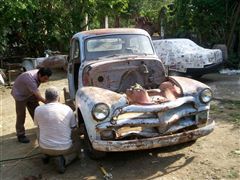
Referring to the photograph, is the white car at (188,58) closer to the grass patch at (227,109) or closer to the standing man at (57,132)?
the grass patch at (227,109)

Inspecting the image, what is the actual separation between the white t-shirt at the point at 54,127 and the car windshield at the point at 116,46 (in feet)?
6.22

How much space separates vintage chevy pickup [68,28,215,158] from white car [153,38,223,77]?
540cm

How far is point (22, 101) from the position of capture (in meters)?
7.53

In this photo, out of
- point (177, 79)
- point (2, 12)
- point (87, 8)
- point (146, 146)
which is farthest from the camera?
point (87, 8)

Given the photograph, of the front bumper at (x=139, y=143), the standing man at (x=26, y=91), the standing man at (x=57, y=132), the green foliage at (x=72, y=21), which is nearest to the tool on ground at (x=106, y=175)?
the front bumper at (x=139, y=143)

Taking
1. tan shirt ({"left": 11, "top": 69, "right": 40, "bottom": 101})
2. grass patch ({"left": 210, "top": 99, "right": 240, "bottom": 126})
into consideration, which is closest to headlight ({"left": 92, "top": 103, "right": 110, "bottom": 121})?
tan shirt ({"left": 11, "top": 69, "right": 40, "bottom": 101})

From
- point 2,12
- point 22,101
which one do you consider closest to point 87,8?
point 2,12

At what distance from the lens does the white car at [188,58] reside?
1258cm

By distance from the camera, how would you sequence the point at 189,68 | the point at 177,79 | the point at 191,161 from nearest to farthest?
1. the point at 191,161
2. the point at 177,79
3. the point at 189,68

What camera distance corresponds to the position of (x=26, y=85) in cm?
732

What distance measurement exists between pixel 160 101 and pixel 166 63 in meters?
7.30

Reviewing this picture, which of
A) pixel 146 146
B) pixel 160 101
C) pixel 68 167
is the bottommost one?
pixel 68 167

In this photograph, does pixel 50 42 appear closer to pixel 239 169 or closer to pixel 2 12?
pixel 2 12

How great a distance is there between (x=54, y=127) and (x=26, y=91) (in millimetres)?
1914
